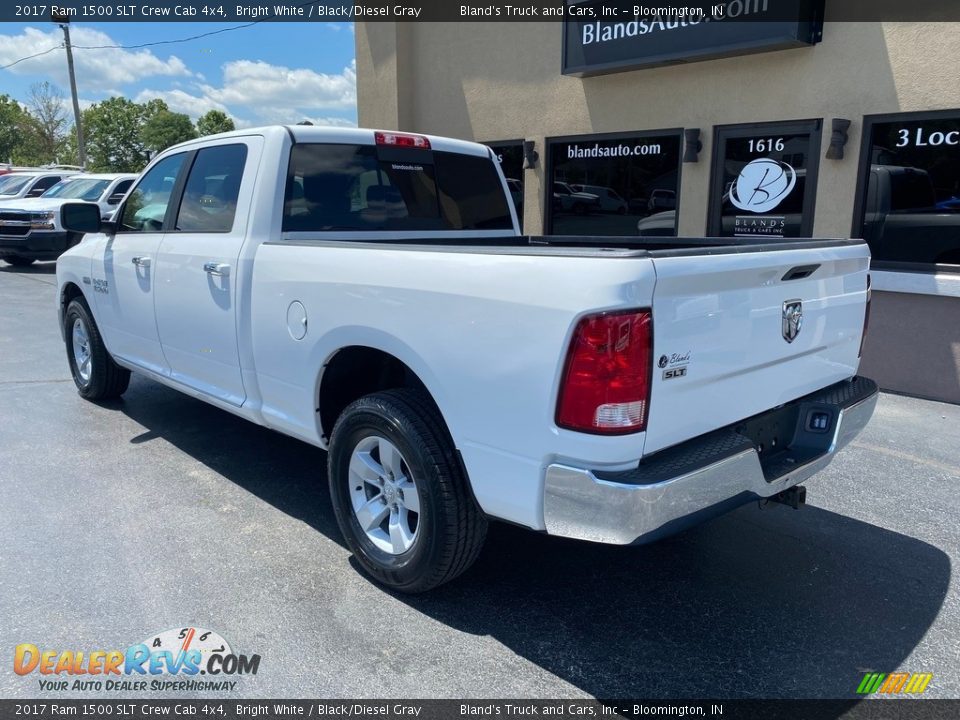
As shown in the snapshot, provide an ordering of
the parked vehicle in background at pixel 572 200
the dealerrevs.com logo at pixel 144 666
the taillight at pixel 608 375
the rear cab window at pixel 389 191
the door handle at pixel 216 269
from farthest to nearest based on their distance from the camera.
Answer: the parked vehicle in background at pixel 572 200
the rear cab window at pixel 389 191
the door handle at pixel 216 269
the dealerrevs.com logo at pixel 144 666
the taillight at pixel 608 375

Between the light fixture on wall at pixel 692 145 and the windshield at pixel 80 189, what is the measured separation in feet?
38.1

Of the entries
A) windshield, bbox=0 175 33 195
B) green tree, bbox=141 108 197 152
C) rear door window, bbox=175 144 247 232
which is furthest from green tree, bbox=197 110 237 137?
rear door window, bbox=175 144 247 232

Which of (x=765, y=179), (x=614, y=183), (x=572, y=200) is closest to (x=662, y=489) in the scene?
(x=765, y=179)

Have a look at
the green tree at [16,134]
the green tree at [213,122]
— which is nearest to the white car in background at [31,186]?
the green tree at [16,134]

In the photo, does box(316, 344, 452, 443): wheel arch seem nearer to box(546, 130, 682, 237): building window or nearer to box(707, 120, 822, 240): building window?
box(707, 120, 822, 240): building window

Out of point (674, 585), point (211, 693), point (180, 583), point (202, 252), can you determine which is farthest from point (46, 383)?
point (674, 585)

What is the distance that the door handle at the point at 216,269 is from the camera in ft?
13.0

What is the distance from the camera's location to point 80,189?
50.6 ft

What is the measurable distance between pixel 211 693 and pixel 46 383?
5.04m

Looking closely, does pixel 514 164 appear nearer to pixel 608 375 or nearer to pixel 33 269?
pixel 608 375

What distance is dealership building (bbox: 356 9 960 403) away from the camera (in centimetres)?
643

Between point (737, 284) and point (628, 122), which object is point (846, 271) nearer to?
point (737, 284)

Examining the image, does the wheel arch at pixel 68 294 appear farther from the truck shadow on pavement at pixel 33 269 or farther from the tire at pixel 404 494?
the truck shadow on pavement at pixel 33 269

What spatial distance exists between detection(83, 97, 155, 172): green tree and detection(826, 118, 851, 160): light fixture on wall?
76246 mm
